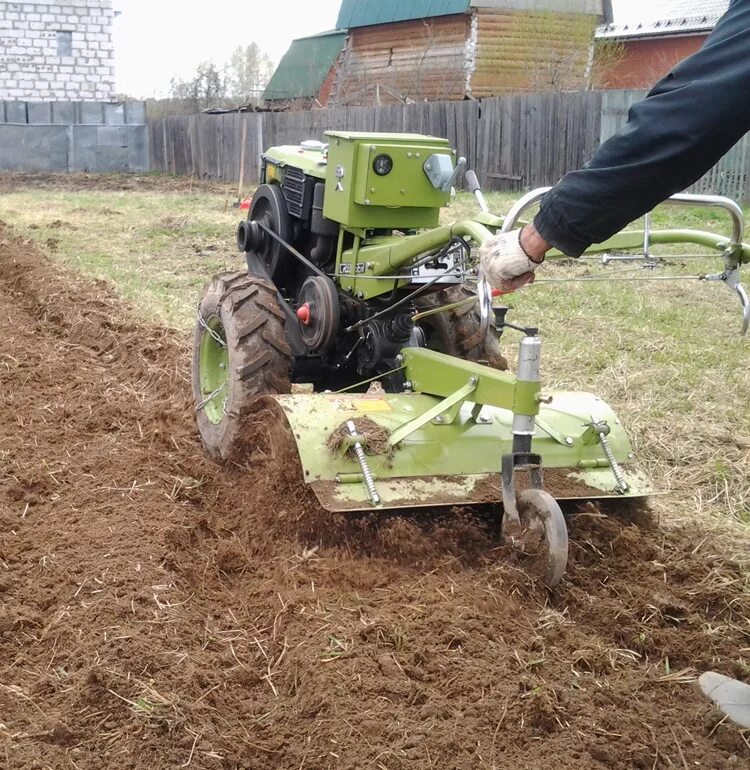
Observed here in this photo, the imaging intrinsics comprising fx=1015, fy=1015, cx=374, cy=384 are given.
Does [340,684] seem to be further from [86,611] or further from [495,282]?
[495,282]

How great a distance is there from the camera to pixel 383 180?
471 centimetres

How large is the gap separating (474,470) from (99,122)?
27487mm

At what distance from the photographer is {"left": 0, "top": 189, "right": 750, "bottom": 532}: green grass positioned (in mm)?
5539

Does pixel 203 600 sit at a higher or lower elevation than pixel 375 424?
lower

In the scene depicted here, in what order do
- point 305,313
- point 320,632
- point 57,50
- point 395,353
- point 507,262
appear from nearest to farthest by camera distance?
point 507,262 < point 320,632 < point 395,353 < point 305,313 < point 57,50

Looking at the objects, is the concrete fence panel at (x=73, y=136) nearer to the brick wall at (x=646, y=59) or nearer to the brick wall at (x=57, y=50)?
the brick wall at (x=57, y=50)

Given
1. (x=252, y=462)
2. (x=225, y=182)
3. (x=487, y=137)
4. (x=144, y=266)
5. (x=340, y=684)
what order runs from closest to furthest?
(x=340, y=684), (x=252, y=462), (x=144, y=266), (x=487, y=137), (x=225, y=182)

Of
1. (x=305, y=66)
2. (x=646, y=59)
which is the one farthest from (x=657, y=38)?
(x=305, y=66)

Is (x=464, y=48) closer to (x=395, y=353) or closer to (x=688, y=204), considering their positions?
(x=395, y=353)

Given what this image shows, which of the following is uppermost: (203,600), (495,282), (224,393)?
(495,282)

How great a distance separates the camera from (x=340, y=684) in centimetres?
307

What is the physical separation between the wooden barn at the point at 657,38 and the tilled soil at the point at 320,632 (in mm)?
27450

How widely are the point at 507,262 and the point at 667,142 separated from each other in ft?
2.40

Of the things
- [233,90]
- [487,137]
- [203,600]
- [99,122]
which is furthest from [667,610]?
[233,90]
